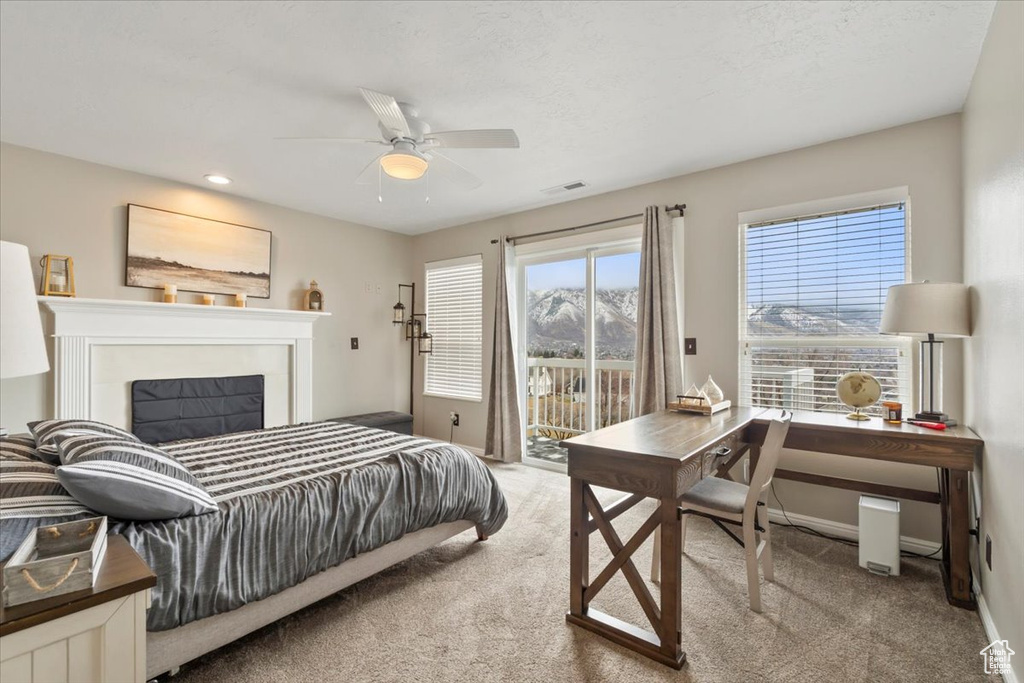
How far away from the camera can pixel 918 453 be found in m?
2.39

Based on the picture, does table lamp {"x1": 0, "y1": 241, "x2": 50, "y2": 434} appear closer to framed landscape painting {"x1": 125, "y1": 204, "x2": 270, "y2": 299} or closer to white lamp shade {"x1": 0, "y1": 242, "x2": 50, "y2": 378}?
white lamp shade {"x1": 0, "y1": 242, "x2": 50, "y2": 378}

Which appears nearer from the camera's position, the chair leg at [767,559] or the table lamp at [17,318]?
the table lamp at [17,318]

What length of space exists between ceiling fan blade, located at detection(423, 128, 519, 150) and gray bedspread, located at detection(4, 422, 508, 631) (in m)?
1.71

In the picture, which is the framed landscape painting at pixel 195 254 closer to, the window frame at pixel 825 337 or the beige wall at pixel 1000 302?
the window frame at pixel 825 337

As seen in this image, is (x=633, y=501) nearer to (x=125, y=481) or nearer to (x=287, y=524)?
(x=287, y=524)

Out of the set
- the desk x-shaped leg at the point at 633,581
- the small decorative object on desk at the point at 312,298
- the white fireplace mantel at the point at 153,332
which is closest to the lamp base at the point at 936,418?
the desk x-shaped leg at the point at 633,581

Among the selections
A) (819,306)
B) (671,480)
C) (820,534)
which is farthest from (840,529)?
(671,480)

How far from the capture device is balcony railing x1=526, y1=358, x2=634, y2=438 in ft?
14.3

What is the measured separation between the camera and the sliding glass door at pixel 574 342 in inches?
168

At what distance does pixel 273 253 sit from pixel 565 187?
288cm

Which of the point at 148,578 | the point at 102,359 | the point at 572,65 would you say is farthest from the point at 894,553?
the point at 102,359

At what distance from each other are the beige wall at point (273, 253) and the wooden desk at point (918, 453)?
402cm

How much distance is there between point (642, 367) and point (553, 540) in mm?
1536

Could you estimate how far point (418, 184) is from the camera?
397 centimetres
